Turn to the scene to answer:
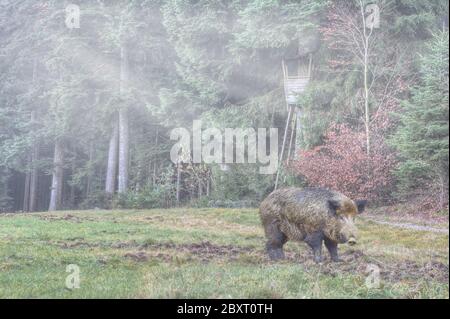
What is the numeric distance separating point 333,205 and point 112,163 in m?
23.2

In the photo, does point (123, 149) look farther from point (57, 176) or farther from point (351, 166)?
point (351, 166)

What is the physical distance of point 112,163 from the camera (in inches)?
1154

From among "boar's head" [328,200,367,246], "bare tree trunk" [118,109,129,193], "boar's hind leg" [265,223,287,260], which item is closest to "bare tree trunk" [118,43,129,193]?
"bare tree trunk" [118,109,129,193]

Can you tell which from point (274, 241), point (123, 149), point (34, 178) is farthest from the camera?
point (34, 178)

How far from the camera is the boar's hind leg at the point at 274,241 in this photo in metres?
8.69

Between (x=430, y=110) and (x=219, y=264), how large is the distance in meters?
7.30

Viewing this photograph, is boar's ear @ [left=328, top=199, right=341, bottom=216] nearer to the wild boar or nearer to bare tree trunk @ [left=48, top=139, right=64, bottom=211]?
the wild boar

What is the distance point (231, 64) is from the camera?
80.9 feet

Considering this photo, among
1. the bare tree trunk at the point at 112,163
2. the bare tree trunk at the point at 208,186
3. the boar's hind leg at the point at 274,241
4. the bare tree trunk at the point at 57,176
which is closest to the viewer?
the boar's hind leg at the point at 274,241

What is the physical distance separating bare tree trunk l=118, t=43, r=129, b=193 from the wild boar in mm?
19720

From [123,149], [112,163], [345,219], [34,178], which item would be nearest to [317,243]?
[345,219]

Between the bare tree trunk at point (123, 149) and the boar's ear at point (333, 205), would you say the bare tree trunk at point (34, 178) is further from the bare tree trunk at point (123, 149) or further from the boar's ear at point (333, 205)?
the boar's ear at point (333, 205)

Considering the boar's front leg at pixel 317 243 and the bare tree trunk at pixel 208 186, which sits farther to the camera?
the bare tree trunk at pixel 208 186

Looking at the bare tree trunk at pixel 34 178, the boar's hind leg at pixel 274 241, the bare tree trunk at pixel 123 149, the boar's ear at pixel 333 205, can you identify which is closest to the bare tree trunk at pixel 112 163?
the bare tree trunk at pixel 123 149
